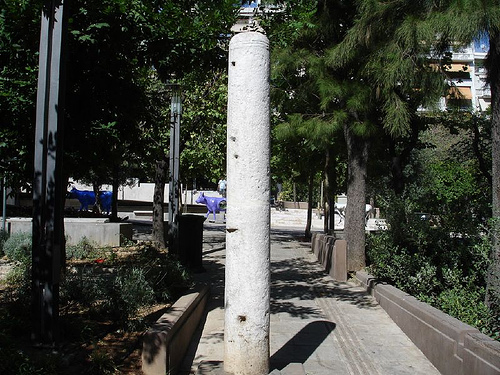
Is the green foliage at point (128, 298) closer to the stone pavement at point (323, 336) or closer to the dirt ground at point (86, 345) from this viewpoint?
the dirt ground at point (86, 345)

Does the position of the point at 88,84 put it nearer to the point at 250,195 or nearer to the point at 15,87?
the point at 15,87

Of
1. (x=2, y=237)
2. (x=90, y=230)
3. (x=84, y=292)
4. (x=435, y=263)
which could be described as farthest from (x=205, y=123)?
(x=84, y=292)

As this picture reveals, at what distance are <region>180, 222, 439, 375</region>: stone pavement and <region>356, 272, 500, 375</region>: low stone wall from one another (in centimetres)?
15

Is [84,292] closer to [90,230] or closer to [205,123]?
[90,230]

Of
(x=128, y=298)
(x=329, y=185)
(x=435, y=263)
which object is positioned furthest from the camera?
(x=329, y=185)

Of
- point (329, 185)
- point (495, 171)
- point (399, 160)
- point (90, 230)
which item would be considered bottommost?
point (90, 230)

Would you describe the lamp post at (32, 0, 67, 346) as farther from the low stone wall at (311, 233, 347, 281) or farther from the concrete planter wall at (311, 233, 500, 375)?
the low stone wall at (311, 233, 347, 281)

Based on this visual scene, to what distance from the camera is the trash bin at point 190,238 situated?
11.0 meters

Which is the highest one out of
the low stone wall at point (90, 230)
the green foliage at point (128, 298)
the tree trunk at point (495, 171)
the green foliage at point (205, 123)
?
the green foliage at point (205, 123)

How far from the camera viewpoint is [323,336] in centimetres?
662

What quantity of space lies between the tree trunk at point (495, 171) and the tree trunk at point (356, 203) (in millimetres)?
5051

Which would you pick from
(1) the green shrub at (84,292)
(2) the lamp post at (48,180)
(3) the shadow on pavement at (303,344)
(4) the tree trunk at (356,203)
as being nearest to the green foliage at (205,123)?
(4) the tree trunk at (356,203)

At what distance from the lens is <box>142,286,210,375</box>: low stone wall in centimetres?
457

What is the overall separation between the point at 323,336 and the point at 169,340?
255 cm
